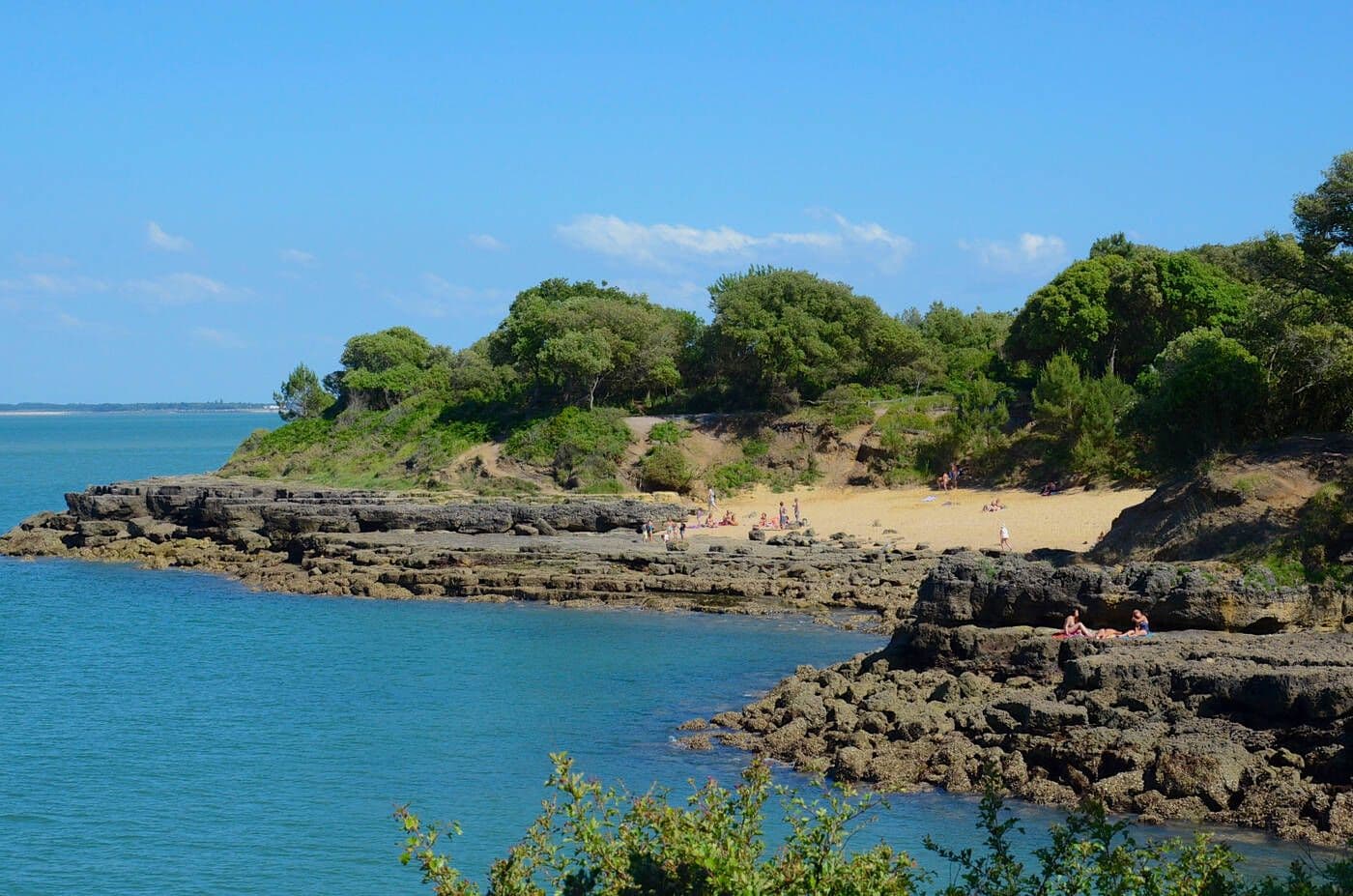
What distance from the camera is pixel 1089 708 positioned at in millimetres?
20859

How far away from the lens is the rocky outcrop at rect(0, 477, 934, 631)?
39.2 meters

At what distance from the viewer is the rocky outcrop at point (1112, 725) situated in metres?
18.7

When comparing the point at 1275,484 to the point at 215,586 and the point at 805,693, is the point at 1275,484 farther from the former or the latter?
the point at 215,586

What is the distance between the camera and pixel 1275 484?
29.2 m

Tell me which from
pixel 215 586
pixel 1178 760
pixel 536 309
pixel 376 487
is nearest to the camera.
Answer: pixel 1178 760

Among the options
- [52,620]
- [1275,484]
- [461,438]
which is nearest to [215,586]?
[52,620]

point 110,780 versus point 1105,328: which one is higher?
point 1105,328

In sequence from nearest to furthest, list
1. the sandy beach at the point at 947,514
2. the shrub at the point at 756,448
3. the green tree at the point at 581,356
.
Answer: the sandy beach at the point at 947,514, the shrub at the point at 756,448, the green tree at the point at 581,356

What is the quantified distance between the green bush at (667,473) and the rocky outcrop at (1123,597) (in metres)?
31.8

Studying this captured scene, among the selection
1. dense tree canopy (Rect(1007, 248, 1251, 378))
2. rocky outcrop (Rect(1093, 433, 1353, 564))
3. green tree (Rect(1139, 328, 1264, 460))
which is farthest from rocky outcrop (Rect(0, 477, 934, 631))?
dense tree canopy (Rect(1007, 248, 1251, 378))

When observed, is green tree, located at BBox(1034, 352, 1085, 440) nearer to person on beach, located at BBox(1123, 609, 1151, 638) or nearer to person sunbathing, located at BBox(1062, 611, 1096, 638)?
person sunbathing, located at BBox(1062, 611, 1096, 638)

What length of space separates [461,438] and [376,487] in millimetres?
5067

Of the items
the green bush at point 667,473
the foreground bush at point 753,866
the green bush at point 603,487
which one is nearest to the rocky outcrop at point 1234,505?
the foreground bush at point 753,866

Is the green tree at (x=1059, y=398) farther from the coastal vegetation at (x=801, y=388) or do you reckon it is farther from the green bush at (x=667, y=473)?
the green bush at (x=667, y=473)
